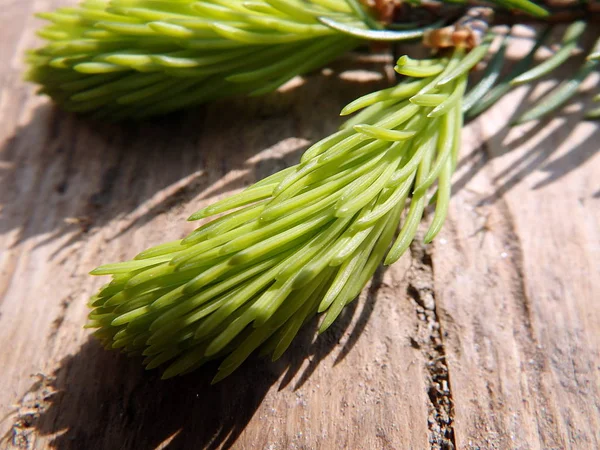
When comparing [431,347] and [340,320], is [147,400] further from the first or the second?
[431,347]

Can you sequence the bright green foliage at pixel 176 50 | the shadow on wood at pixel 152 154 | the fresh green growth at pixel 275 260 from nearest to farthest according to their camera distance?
the fresh green growth at pixel 275 260 → the bright green foliage at pixel 176 50 → the shadow on wood at pixel 152 154

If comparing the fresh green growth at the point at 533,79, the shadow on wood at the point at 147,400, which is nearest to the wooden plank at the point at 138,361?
the shadow on wood at the point at 147,400

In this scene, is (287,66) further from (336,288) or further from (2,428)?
(2,428)

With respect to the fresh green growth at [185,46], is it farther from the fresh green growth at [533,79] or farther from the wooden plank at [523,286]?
the wooden plank at [523,286]

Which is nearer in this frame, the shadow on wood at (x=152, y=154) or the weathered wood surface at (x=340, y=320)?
the weathered wood surface at (x=340, y=320)

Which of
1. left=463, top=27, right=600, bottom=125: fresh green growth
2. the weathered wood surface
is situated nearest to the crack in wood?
the weathered wood surface

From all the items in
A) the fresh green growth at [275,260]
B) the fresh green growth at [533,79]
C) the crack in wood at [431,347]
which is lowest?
the crack in wood at [431,347]
